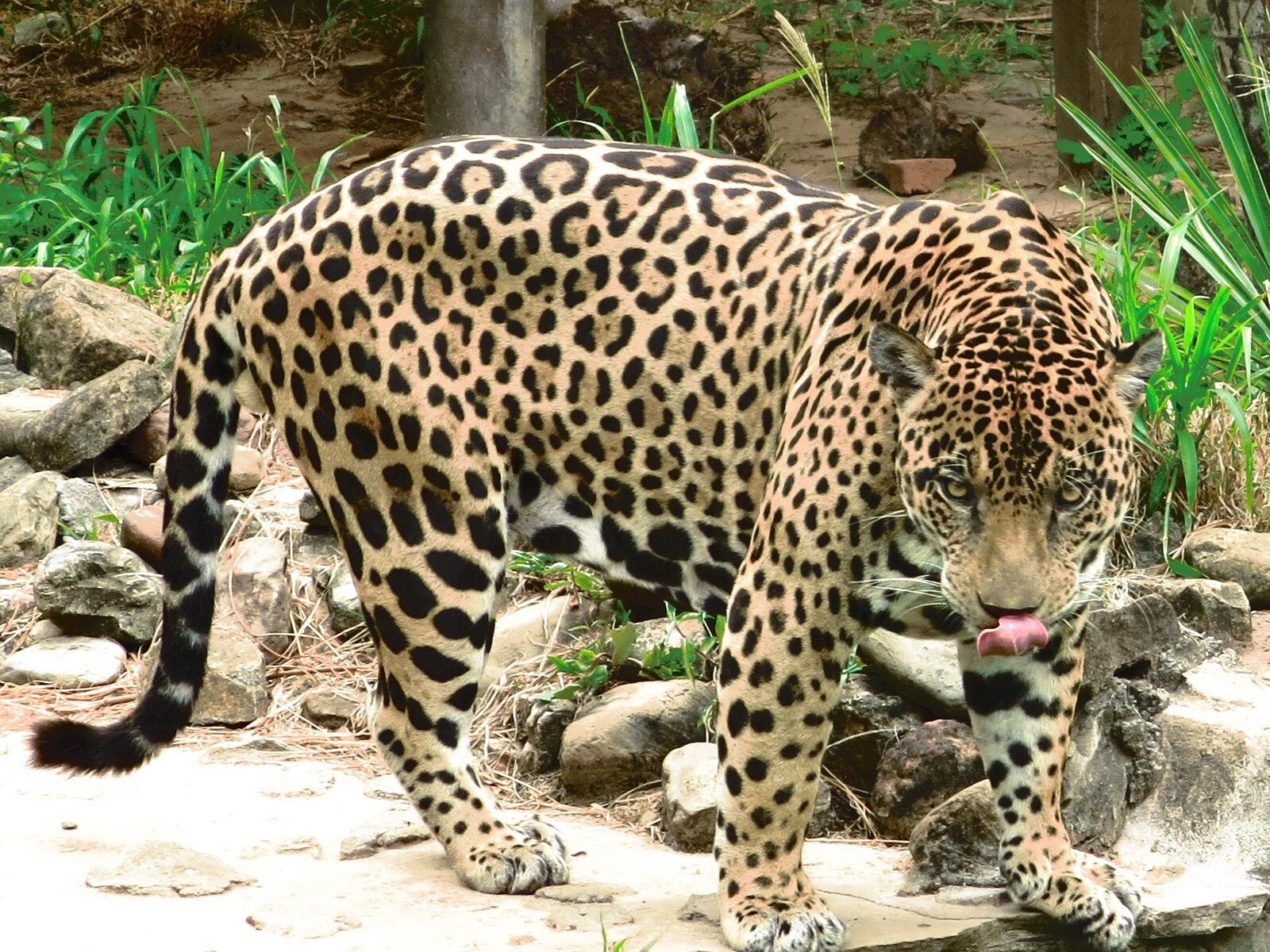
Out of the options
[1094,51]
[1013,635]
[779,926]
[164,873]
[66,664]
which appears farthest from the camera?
[1094,51]

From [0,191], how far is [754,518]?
689cm

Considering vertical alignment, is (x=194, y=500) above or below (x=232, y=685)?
above

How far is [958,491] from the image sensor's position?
4.20 metres

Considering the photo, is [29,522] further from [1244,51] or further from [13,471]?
[1244,51]

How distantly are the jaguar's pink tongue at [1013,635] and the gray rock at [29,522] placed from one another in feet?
16.6

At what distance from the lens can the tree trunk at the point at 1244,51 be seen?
8.30m

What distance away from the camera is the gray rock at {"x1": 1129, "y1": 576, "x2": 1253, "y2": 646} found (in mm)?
6262

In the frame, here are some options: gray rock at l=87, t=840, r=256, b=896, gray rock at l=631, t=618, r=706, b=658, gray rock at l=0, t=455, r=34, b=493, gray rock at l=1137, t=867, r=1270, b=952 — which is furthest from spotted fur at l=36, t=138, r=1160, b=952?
gray rock at l=0, t=455, r=34, b=493

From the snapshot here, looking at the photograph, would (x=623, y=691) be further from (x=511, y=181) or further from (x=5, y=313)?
(x=5, y=313)

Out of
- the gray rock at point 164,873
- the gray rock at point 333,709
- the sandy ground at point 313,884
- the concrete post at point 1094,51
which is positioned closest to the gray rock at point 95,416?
the gray rock at point 333,709

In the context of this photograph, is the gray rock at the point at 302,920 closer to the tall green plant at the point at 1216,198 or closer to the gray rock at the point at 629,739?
the gray rock at the point at 629,739

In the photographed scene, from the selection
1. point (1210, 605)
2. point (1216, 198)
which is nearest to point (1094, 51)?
point (1216, 198)

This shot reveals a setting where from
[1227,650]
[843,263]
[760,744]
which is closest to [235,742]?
[760,744]

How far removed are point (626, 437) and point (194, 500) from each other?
1.30 m
